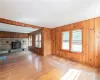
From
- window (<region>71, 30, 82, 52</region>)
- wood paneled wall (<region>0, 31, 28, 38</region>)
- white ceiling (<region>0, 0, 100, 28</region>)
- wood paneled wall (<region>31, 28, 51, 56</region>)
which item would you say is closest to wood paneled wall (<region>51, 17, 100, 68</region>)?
window (<region>71, 30, 82, 52</region>)

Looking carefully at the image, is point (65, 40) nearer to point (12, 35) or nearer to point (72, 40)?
point (72, 40)

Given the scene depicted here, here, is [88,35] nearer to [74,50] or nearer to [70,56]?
[74,50]

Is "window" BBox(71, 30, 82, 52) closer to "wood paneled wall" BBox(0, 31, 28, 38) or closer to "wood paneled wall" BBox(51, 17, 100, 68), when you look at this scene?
"wood paneled wall" BBox(51, 17, 100, 68)

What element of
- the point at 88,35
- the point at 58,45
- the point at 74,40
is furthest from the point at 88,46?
the point at 58,45

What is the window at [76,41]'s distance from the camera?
13.1 feet

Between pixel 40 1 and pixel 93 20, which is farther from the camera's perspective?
pixel 93 20

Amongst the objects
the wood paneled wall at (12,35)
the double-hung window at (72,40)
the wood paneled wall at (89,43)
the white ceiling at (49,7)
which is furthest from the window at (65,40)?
the wood paneled wall at (12,35)

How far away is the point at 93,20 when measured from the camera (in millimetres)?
3414

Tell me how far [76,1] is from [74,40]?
8.71 feet

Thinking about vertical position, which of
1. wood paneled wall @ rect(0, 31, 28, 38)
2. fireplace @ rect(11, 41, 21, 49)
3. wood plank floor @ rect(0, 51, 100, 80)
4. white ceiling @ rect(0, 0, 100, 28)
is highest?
white ceiling @ rect(0, 0, 100, 28)

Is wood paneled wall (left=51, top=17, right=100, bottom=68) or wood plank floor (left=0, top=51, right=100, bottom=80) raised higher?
wood paneled wall (left=51, top=17, right=100, bottom=68)

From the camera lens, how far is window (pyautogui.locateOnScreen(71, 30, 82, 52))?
401cm

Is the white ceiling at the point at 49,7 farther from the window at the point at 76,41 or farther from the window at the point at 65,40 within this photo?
the window at the point at 65,40

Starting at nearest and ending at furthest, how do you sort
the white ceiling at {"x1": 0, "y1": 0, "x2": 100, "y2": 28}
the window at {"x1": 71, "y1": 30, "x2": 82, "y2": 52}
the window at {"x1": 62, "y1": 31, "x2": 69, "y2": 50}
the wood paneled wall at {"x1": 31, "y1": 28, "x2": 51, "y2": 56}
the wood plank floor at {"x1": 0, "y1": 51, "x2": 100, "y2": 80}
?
the white ceiling at {"x1": 0, "y1": 0, "x2": 100, "y2": 28}, the wood plank floor at {"x1": 0, "y1": 51, "x2": 100, "y2": 80}, the window at {"x1": 71, "y1": 30, "x2": 82, "y2": 52}, the window at {"x1": 62, "y1": 31, "x2": 69, "y2": 50}, the wood paneled wall at {"x1": 31, "y1": 28, "x2": 51, "y2": 56}
